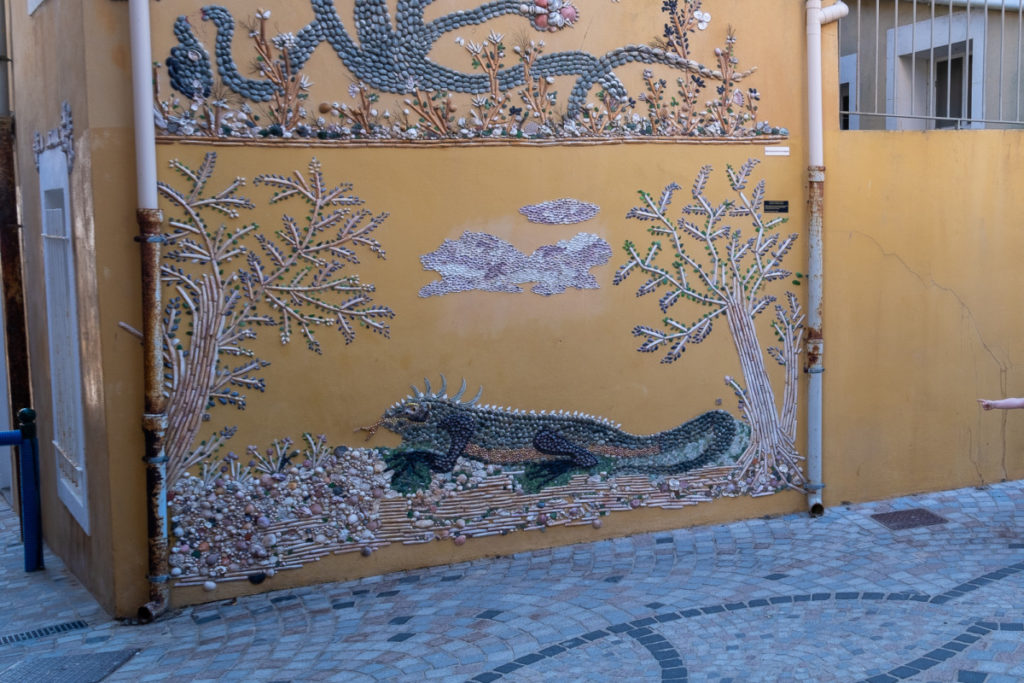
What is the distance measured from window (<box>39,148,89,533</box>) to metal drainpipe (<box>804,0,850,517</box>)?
15.4 ft

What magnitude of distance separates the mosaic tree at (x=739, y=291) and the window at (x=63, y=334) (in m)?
3.39

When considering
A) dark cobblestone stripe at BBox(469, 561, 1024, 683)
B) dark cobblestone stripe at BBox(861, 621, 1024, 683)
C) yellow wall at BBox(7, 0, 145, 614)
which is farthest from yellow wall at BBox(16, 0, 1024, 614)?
dark cobblestone stripe at BBox(861, 621, 1024, 683)

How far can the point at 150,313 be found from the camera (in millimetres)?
5801

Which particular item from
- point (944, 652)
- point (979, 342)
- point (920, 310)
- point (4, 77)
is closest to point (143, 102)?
point (4, 77)

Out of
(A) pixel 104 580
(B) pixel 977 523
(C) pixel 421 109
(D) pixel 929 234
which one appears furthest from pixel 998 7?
(A) pixel 104 580

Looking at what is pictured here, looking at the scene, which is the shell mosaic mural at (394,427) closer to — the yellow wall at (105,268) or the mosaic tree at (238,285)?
the mosaic tree at (238,285)

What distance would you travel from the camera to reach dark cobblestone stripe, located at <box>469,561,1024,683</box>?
489 cm

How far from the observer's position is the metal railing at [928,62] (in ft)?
25.1

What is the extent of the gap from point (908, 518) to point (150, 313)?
5.02 metres

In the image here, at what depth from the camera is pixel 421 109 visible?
6285mm

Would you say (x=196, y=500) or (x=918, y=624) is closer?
(x=918, y=624)

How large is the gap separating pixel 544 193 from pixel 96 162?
259 cm

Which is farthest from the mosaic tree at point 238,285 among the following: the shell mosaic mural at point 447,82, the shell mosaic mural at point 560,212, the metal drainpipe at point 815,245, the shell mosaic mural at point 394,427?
the metal drainpipe at point 815,245

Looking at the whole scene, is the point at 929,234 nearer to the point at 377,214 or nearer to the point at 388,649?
the point at 377,214
